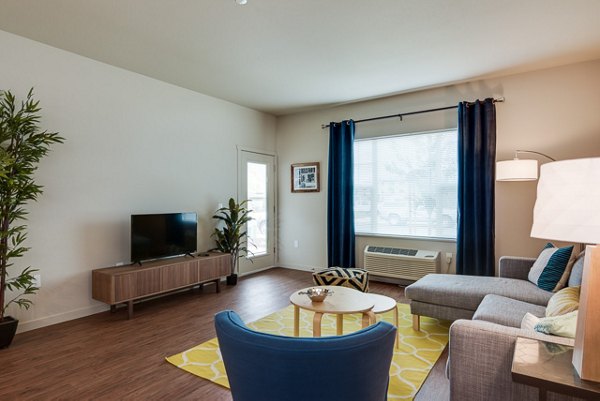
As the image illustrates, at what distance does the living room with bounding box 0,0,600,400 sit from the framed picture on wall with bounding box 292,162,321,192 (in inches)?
38.5

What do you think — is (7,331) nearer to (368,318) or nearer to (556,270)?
(368,318)

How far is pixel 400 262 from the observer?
4930 mm

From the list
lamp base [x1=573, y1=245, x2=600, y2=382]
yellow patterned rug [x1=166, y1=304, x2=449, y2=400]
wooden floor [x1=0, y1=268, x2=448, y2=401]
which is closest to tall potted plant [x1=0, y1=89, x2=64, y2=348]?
Answer: wooden floor [x1=0, y1=268, x2=448, y2=401]

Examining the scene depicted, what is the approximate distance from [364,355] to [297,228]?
4.96 metres

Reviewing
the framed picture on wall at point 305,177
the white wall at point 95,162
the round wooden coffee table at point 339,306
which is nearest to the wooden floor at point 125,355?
the white wall at point 95,162

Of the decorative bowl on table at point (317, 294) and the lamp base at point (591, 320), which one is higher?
the lamp base at point (591, 320)

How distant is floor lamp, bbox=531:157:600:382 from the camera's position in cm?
105

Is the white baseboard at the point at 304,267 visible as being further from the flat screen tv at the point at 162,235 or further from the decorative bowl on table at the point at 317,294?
the decorative bowl on table at the point at 317,294

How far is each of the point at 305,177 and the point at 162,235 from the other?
2.71m

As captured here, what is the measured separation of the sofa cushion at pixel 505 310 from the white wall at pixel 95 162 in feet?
12.4

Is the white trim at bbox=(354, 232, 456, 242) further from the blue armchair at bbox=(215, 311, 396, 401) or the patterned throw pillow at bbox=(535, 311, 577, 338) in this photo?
the blue armchair at bbox=(215, 311, 396, 401)

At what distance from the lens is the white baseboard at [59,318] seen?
330 cm

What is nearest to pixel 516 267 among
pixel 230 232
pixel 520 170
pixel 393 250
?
pixel 520 170

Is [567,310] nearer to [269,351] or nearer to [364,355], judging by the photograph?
[364,355]
